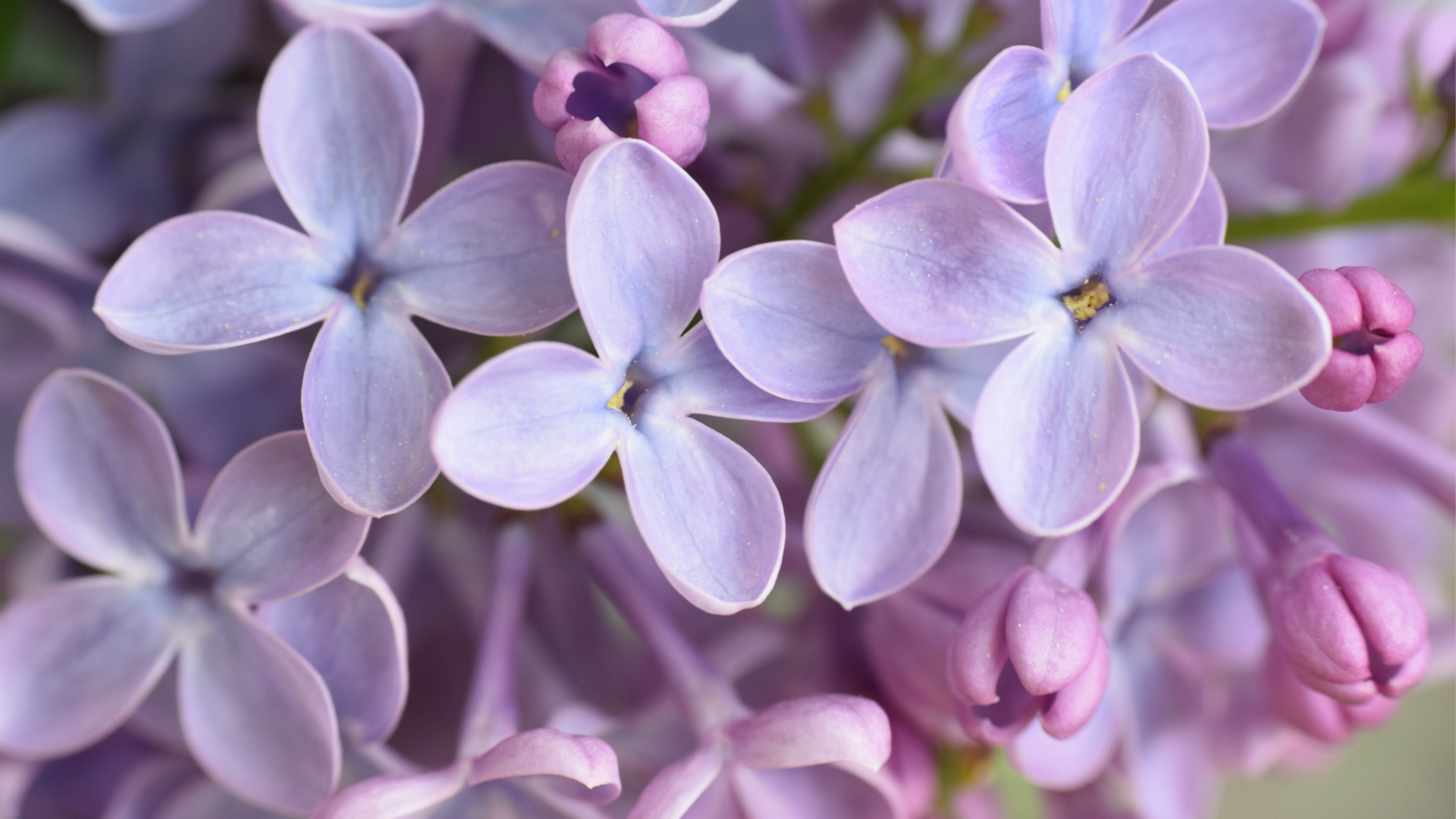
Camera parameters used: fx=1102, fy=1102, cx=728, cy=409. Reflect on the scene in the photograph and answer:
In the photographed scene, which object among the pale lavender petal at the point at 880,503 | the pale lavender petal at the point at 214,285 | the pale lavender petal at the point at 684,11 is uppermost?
the pale lavender petal at the point at 684,11

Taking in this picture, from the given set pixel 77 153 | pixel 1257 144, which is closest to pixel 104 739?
pixel 77 153

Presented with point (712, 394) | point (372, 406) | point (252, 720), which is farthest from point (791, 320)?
point (252, 720)

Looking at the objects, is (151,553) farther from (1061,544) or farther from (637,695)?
(1061,544)

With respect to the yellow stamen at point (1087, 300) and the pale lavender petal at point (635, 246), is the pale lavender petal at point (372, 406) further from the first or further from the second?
the yellow stamen at point (1087, 300)

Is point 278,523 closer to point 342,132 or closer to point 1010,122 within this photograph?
point 342,132

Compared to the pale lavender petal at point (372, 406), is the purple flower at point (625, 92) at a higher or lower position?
higher

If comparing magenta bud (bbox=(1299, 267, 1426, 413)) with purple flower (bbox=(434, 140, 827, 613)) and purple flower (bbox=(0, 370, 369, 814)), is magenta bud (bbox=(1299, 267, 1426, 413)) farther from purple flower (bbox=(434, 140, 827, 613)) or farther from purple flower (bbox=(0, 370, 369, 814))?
purple flower (bbox=(0, 370, 369, 814))

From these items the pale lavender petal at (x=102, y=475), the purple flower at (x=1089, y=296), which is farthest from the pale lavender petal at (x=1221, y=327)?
the pale lavender petal at (x=102, y=475)
